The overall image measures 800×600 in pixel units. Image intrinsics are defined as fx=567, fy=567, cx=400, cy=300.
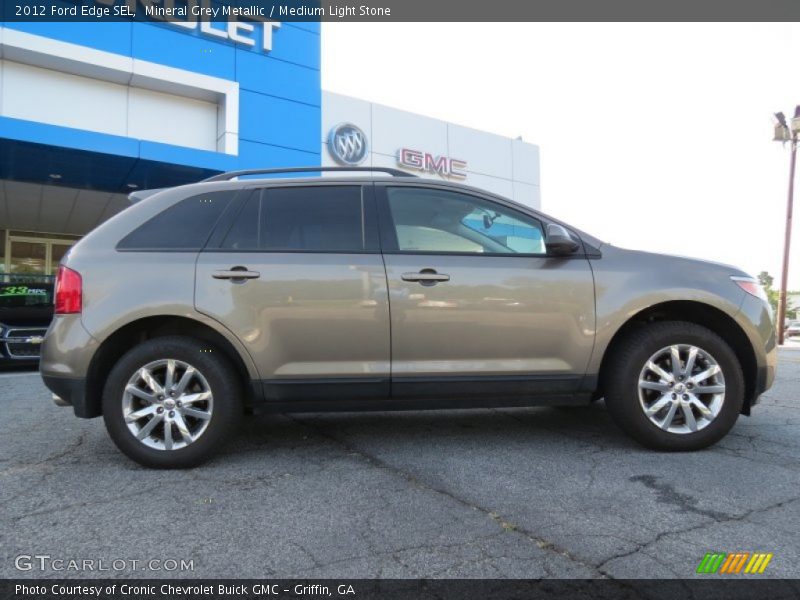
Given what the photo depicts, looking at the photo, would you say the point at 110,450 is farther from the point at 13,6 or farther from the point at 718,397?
the point at 13,6

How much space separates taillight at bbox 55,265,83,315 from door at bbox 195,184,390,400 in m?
0.67

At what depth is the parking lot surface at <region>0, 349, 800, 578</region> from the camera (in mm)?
2188

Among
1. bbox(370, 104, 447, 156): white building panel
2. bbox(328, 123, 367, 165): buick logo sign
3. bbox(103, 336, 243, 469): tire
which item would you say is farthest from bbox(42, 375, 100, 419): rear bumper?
bbox(370, 104, 447, 156): white building panel

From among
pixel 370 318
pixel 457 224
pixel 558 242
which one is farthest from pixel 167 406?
pixel 558 242

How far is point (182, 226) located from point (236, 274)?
0.52 meters

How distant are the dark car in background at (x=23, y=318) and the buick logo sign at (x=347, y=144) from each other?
30.2 feet

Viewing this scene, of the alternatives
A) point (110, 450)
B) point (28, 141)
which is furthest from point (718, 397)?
point (28, 141)

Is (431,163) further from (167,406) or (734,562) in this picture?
(734,562)

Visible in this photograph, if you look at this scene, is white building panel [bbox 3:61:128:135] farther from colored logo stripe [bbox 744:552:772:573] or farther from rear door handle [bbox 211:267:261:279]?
colored logo stripe [bbox 744:552:772:573]

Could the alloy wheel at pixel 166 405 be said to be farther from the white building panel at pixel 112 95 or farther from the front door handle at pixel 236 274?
the white building panel at pixel 112 95

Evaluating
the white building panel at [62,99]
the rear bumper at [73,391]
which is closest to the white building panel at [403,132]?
the white building panel at [62,99]

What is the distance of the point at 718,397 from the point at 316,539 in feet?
8.59

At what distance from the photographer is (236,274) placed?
3.36 m

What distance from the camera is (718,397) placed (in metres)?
3.52
